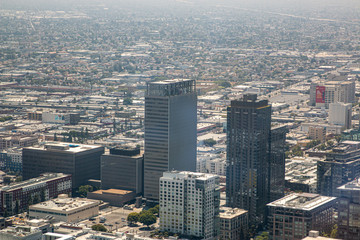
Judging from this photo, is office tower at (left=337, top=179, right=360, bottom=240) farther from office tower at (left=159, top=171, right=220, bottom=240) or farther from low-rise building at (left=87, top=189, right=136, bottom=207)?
low-rise building at (left=87, top=189, right=136, bottom=207)

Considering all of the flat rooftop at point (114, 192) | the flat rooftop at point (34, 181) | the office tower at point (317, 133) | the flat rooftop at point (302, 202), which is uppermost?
the flat rooftop at point (302, 202)

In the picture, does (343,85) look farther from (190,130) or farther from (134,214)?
(134,214)

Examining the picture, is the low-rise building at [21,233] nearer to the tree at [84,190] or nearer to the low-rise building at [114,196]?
the low-rise building at [114,196]

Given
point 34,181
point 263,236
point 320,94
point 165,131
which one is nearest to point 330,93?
point 320,94

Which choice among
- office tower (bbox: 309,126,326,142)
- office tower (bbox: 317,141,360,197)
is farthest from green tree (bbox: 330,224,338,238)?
office tower (bbox: 309,126,326,142)

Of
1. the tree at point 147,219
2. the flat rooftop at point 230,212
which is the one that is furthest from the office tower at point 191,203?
the tree at point 147,219

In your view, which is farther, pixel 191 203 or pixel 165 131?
pixel 165 131

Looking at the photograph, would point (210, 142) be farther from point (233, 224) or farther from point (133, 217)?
point (233, 224)
